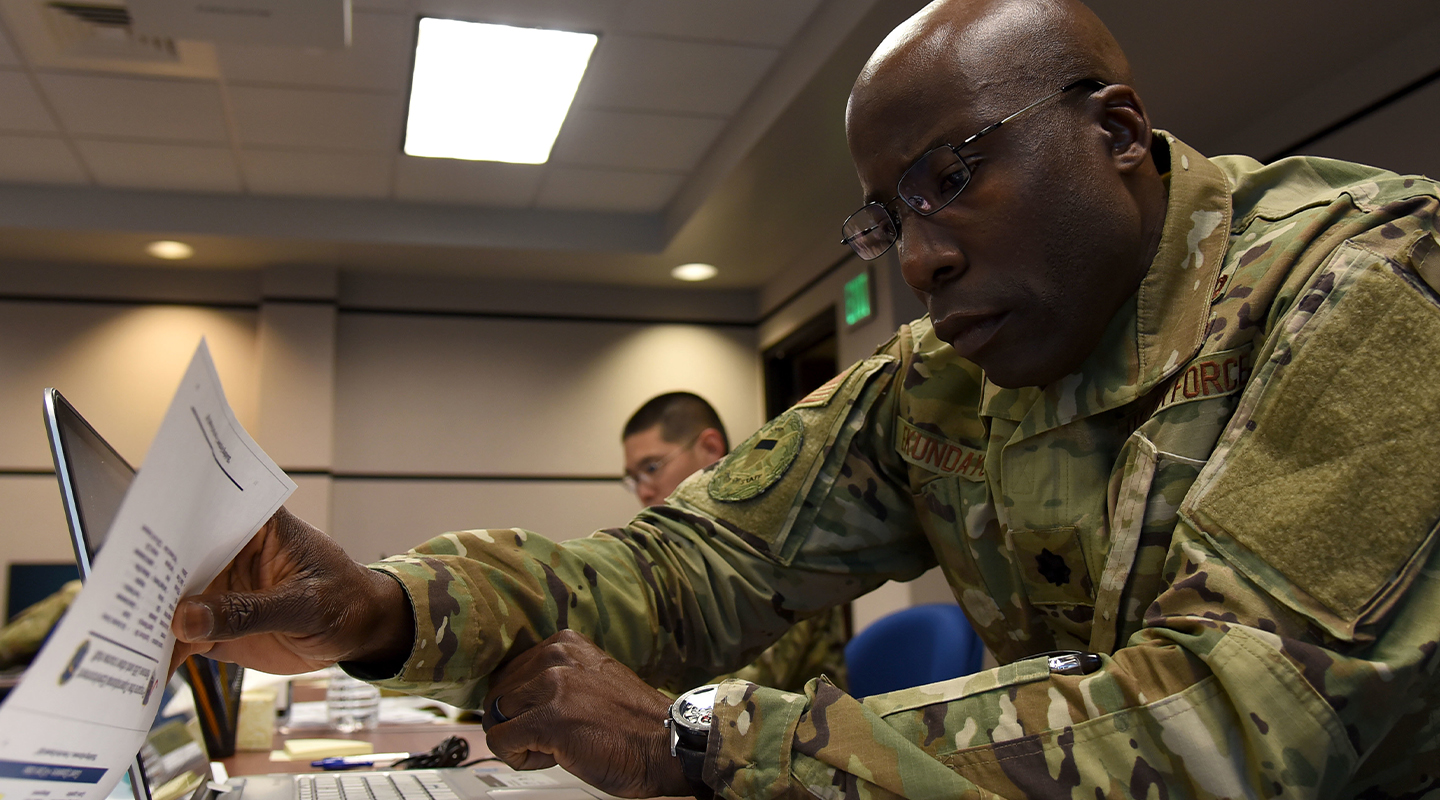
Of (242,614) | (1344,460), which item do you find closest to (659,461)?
(242,614)

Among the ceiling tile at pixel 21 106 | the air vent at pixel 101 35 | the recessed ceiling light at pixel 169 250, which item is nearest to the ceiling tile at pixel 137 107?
the ceiling tile at pixel 21 106

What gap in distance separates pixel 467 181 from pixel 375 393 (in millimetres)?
1359

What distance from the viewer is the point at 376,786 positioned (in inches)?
40.1

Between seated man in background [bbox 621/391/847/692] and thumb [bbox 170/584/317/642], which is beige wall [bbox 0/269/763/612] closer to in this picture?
seated man in background [bbox 621/391/847/692]

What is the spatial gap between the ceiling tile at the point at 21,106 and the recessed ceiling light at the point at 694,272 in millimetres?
2675

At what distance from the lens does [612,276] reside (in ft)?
17.7

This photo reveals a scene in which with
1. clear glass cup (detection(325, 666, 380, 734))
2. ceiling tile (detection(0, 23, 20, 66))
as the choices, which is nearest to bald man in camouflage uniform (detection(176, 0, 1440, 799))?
clear glass cup (detection(325, 666, 380, 734))

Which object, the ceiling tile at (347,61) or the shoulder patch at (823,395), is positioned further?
the ceiling tile at (347,61)

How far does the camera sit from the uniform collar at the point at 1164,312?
0.91 meters

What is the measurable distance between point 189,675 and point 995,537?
0.99m

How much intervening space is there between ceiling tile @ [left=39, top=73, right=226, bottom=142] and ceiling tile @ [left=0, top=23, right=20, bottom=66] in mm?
96

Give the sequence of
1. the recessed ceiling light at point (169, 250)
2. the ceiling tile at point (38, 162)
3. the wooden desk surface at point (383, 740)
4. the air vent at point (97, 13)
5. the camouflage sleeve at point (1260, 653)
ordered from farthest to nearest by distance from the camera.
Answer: the recessed ceiling light at point (169, 250), the ceiling tile at point (38, 162), the air vent at point (97, 13), the wooden desk surface at point (383, 740), the camouflage sleeve at point (1260, 653)

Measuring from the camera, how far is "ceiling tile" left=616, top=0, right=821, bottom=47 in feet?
10.3

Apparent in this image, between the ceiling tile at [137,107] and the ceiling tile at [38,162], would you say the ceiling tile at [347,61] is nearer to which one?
the ceiling tile at [137,107]
